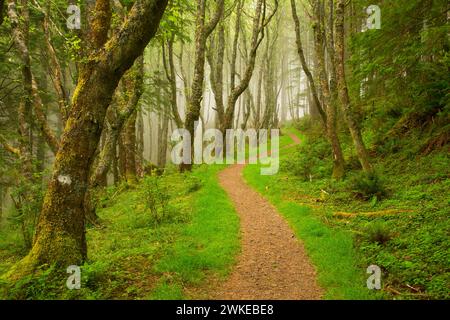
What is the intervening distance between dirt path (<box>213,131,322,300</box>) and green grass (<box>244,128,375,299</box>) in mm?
204

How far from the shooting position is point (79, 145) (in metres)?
5.55

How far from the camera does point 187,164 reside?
16.1 metres

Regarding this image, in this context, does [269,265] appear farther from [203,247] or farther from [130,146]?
[130,146]

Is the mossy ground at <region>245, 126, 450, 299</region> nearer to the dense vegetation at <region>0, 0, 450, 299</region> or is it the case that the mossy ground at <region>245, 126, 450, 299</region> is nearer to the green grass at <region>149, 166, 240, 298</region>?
the dense vegetation at <region>0, 0, 450, 299</region>

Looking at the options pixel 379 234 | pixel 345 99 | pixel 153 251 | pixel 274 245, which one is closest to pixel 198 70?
pixel 345 99

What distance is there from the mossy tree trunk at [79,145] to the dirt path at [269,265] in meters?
2.73

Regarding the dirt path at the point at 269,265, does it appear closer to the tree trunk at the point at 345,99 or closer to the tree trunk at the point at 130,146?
the tree trunk at the point at 345,99

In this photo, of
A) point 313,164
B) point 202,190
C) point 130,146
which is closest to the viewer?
point 202,190

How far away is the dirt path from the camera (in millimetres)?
5793

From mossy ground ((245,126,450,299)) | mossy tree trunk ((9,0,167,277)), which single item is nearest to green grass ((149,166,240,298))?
mossy tree trunk ((9,0,167,277))

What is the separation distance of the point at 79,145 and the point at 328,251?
17.4 ft

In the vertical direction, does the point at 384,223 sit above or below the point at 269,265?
above

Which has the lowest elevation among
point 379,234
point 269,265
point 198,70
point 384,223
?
point 269,265

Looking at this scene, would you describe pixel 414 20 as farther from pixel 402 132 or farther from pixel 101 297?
pixel 101 297
